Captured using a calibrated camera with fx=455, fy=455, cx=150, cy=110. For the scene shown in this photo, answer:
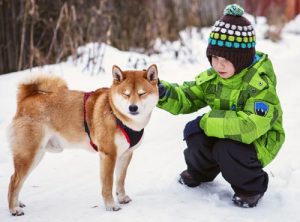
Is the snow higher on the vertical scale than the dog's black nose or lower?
lower

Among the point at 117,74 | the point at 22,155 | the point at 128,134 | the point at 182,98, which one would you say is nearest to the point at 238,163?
the point at 182,98

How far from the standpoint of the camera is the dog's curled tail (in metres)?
3.07

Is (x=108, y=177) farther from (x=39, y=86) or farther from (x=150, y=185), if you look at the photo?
(x=39, y=86)

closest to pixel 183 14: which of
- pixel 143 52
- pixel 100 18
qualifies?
pixel 143 52

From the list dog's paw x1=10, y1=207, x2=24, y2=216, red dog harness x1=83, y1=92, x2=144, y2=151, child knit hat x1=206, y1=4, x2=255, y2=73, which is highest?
child knit hat x1=206, y1=4, x2=255, y2=73

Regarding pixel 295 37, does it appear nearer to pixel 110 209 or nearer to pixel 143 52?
pixel 143 52

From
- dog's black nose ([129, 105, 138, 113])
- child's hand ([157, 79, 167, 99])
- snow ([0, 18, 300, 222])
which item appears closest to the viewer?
dog's black nose ([129, 105, 138, 113])

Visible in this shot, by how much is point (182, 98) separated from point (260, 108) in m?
0.59

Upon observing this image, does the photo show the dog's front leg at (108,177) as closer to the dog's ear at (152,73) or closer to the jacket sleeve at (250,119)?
the dog's ear at (152,73)

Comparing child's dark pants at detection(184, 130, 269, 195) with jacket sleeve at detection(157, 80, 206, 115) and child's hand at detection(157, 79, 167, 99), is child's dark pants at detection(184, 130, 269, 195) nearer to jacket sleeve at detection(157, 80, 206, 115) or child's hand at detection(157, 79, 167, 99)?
jacket sleeve at detection(157, 80, 206, 115)

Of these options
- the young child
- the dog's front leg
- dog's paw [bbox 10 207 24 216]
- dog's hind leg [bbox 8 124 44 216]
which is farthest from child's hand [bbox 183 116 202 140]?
dog's paw [bbox 10 207 24 216]

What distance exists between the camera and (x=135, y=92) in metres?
2.74

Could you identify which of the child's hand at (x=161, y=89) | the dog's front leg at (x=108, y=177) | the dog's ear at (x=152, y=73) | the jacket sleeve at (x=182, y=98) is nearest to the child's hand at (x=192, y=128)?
the jacket sleeve at (x=182, y=98)

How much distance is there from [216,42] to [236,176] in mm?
877
